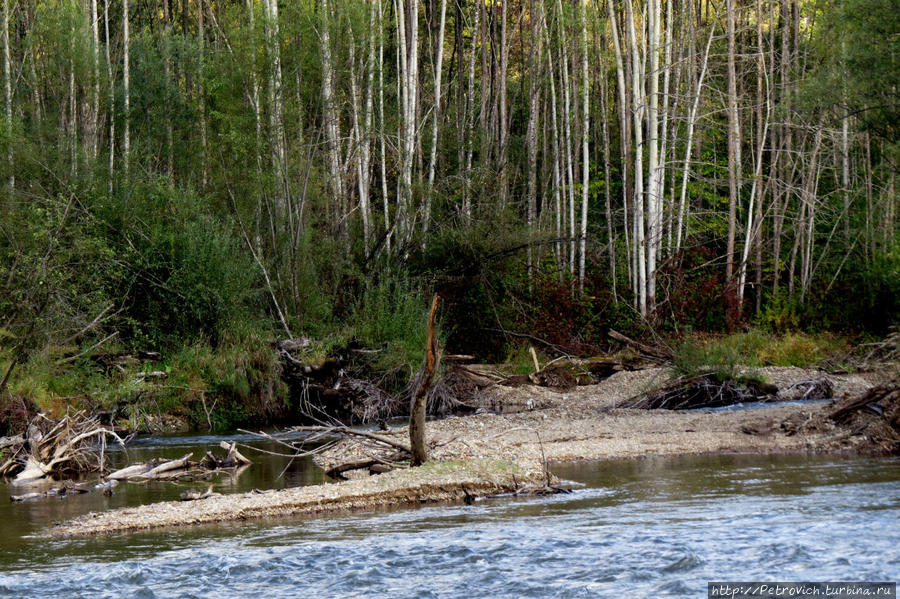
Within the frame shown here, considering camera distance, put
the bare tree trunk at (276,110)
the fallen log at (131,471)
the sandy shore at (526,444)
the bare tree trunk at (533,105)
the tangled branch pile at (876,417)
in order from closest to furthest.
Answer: the sandy shore at (526,444) → the tangled branch pile at (876,417) → the fallen log at (131,471) → the bare tree trunk at (276,110) → the bare tree trunk at (533,105)

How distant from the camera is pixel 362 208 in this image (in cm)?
2191

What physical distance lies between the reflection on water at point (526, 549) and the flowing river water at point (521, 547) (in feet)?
0.05

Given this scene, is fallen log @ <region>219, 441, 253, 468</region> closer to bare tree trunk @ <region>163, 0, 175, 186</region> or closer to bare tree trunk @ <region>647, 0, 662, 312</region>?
bare tree trunk @ <region>647, 0, 662, 312</region>

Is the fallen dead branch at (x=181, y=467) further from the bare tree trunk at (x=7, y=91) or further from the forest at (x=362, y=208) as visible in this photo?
the bare tree trunk at (x=7, y=91)

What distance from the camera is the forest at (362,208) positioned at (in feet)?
58.4

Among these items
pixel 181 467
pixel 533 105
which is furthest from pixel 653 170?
pixel 181 467

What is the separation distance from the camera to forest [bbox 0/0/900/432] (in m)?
17.8

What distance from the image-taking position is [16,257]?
1605 cm

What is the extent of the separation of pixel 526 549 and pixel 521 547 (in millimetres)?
71

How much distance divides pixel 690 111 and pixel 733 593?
61.8 ft

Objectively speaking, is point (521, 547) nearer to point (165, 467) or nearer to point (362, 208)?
point (165, 467)

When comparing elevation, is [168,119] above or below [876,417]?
above

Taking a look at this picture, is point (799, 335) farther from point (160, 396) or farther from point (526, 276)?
point (160, 396)

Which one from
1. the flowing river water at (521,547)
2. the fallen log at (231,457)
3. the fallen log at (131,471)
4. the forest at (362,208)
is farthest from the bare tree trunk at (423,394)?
the forest at (362,208)
